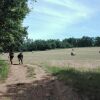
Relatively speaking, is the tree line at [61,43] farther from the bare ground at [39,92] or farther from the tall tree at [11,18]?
the bare ground at [39,92]

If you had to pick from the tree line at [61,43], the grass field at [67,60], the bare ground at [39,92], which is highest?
the tree line at [61,43]

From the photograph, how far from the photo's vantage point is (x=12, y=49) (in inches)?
1973

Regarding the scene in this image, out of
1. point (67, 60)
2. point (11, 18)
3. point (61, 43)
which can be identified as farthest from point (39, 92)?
point (61, 43)

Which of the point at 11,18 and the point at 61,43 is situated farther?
the point at 61,43

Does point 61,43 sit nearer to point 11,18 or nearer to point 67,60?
point 67,60

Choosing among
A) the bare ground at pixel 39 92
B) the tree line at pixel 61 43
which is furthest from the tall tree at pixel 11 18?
the tree line at pixel 61 43

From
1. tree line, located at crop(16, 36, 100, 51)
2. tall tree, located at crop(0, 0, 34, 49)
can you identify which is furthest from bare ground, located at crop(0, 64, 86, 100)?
tree line, located at crop(16, 36, 100, 51)

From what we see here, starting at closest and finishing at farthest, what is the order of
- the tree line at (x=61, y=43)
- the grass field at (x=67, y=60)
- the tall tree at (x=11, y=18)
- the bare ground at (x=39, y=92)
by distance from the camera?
the bare ground at (x=39, y=92)
the tall tree at (x=11, y=18)
the grass field at (x=67, y=60)
the tree line at (x=61, y=43)

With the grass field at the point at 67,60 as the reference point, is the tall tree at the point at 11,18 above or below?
above

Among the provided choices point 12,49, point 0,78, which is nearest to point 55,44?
point 12,49

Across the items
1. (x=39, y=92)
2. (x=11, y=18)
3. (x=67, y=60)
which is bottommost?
(x=67, y=60)

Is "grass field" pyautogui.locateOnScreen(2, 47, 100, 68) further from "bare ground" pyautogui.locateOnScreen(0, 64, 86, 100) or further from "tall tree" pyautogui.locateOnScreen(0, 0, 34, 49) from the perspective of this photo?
"bare ground" pyautogui.locateOnScreen(0, 64, 86, 100)

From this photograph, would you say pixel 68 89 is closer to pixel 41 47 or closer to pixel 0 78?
pixel 0 78

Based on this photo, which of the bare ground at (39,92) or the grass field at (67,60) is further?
the grass field at (67,60)
